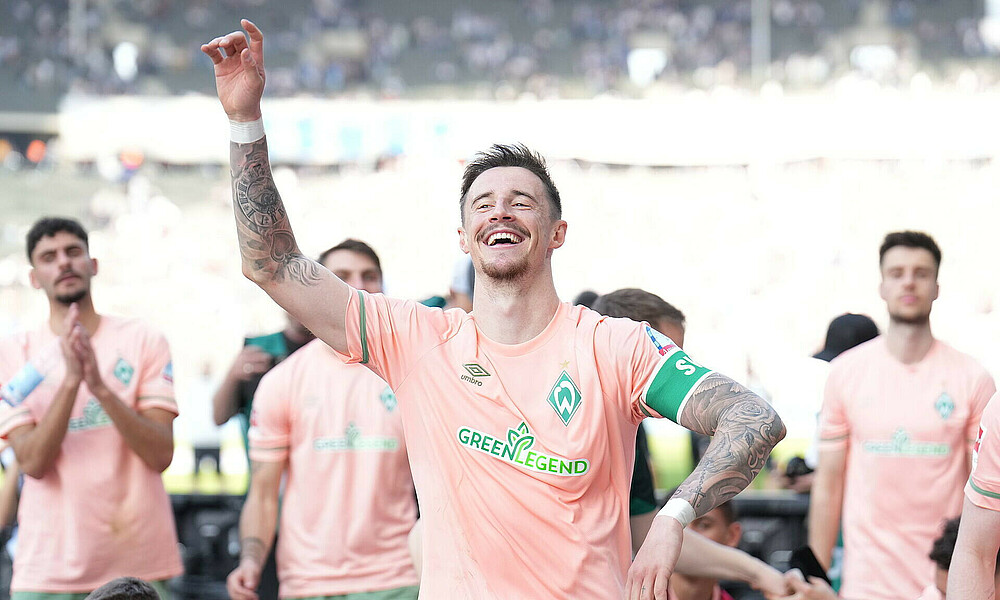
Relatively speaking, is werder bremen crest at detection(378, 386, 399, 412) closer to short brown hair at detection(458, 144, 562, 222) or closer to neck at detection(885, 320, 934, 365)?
short brown hair at detection(458, 144, 562, 222)

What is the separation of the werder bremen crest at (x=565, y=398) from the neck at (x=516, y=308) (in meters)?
0.16

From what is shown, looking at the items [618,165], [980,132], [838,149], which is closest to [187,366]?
[618,165]

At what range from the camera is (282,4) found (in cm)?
2886

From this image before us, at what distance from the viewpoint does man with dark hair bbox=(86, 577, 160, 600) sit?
3641mm

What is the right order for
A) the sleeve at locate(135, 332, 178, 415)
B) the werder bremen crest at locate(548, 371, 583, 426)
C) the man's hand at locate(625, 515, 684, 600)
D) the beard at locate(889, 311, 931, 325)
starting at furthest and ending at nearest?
the beard at locate(889, 311, 931, 325)
the sleeve at locate(135, 332, 178, 415)
the werder bremen crest at locate(548, 371, 583, 426)
the man's hand at locate(625, 515, 684, 600)

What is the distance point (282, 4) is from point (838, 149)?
551 inches

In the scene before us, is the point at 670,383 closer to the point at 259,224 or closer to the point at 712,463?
the point at 712,463

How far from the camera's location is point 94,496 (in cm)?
506

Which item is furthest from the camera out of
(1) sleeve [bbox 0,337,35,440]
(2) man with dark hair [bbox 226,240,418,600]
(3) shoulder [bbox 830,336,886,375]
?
(3) shoulder [bbox 830,336,886,375]

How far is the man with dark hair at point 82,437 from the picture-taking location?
4.95 metres

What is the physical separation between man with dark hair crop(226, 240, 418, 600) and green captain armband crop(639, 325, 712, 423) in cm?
243

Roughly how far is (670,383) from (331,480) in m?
2.66

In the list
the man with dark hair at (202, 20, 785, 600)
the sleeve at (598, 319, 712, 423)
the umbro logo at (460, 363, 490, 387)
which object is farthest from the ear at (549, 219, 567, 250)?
the umbro logo at (460, 363, 490, 387)

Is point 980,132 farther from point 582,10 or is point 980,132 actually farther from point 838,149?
point 582,10
